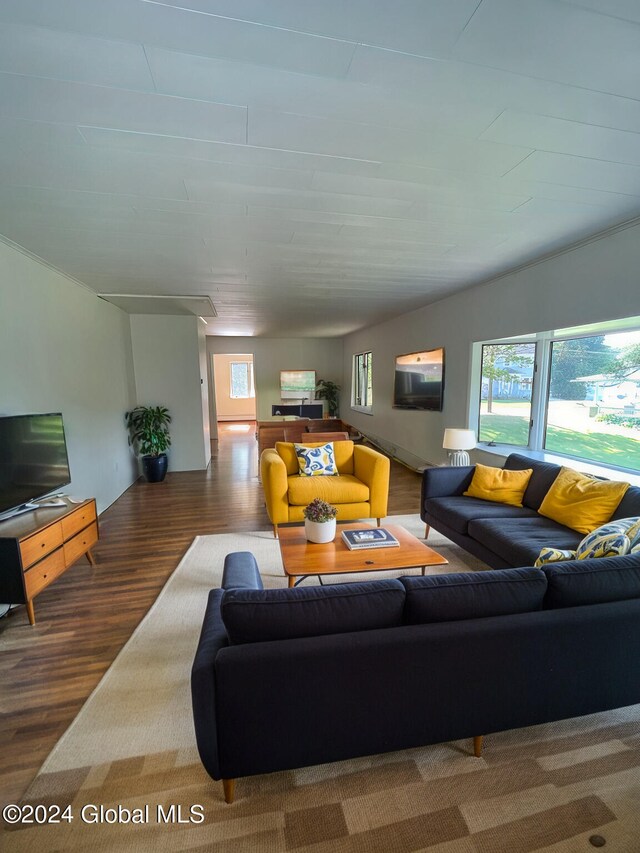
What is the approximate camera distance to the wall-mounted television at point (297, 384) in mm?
9798

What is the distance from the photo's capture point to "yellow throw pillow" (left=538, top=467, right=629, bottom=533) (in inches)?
95.3

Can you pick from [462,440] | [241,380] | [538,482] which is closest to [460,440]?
[462,440]

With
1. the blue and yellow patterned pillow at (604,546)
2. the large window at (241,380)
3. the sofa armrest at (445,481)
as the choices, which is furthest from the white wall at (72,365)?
the large window at (241,380)

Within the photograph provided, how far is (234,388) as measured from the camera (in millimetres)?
12344

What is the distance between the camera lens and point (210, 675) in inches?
43.9

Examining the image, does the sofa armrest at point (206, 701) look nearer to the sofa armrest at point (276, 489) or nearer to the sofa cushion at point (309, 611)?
the sofa cushion at point (309, 611)

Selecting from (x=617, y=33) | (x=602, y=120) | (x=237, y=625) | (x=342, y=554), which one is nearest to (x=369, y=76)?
(x=617, y=33)

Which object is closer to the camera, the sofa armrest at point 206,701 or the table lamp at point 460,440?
the sofa armrest at point 206,701

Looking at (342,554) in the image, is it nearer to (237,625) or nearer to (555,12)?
(237,625)

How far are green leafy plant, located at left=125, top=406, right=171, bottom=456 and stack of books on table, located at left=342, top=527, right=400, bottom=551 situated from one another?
396cm

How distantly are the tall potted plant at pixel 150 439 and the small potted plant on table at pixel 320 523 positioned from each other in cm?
382

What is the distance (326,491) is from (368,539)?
106 centimetres

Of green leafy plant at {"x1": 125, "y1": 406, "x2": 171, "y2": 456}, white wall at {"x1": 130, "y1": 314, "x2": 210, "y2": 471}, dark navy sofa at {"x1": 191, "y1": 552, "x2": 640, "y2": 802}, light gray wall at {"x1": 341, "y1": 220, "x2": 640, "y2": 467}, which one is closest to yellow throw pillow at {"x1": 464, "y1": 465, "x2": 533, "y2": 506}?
light gray wall at {"x1": 341, "y1": 220, "x2": 640, "y2": 467}

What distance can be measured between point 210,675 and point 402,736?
75 centimetres
